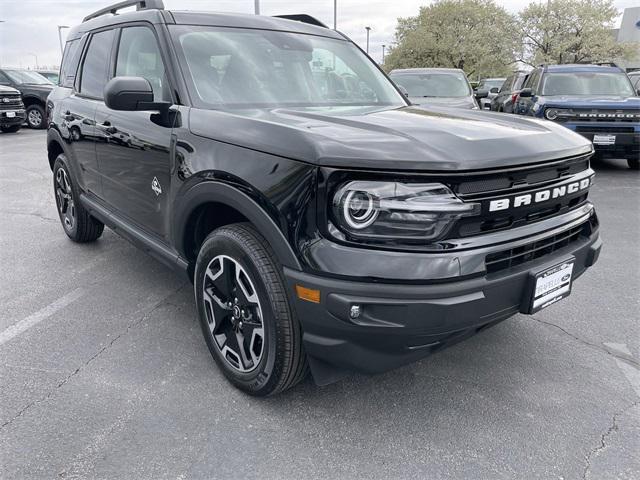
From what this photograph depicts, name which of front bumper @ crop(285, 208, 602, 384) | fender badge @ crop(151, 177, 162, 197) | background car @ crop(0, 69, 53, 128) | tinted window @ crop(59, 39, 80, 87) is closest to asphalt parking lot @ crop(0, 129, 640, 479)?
front bumper @ crop(285, 208, 602, 384)

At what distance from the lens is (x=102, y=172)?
3684 mm

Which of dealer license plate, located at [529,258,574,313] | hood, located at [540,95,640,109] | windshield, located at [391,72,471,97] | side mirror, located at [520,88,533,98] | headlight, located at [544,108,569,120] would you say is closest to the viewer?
dealer license plate, located at [529,258,574,313]

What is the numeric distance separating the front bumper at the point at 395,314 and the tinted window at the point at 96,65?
8.75ft

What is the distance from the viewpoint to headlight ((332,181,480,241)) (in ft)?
6.08

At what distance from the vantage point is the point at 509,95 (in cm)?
1045

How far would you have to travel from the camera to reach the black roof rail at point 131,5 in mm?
3174

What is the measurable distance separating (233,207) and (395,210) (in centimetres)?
79

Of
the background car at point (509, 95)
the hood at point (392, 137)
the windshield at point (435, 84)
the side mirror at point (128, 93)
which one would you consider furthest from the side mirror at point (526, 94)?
the side mirror at point (128, 93)

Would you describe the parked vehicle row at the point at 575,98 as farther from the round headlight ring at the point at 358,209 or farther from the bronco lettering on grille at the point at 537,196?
the round headlight ring at the point at 358,209

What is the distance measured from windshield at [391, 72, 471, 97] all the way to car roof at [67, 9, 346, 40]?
20.1ft

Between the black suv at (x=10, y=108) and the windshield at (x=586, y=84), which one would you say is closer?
the windshield at (x=586, y=84)

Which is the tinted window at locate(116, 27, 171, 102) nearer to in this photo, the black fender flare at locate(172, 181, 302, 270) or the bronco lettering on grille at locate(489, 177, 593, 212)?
the black fender flare at locate(172, 181, 302, 270)

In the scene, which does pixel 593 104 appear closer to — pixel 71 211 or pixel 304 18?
pixel 304 18

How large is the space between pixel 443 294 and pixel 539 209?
706mm
